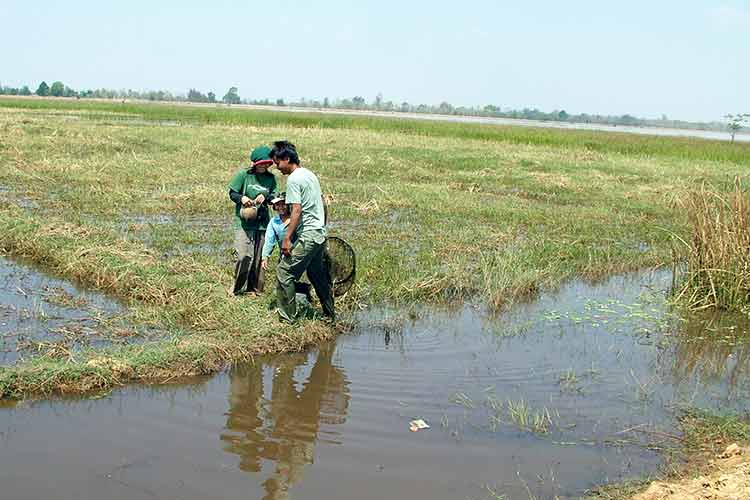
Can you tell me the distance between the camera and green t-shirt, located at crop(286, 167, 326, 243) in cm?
594

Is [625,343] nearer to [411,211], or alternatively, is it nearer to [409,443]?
[409,443]

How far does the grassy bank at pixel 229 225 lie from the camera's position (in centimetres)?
615

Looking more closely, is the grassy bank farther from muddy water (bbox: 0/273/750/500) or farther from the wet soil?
muddy water (bbox: 0/273/750/500)

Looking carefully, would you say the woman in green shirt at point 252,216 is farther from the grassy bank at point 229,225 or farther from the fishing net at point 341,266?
the fishing net at point 341,266

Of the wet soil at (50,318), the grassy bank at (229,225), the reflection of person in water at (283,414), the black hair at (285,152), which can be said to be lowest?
the reflection of person in water at (283,414)

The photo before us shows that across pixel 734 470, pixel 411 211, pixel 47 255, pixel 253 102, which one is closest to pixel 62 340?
pixel 47 255

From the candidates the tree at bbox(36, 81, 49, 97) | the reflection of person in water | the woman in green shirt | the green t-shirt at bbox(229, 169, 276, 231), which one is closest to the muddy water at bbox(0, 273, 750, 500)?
the reflection of person in water

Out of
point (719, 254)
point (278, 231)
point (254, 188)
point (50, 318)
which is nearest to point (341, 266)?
point (278, 231)

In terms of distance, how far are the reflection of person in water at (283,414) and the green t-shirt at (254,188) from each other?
156 centimetres

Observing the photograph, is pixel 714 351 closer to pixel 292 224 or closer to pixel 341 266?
pixel 341 266

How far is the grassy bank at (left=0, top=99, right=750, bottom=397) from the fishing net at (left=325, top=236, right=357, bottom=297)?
406 millimetres

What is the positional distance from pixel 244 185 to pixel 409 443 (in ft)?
10.8

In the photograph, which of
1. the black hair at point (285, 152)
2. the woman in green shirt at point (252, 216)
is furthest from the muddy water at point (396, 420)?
the black hair at point (285, 152)

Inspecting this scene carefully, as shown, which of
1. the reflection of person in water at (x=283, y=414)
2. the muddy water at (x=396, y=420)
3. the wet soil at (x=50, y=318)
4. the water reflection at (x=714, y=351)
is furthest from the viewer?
the water reflection at (x=714, y=351)
